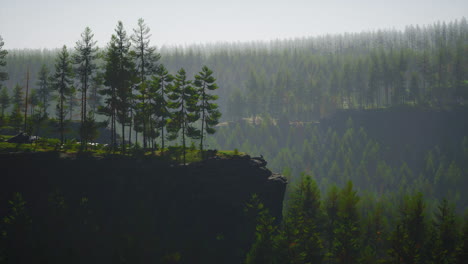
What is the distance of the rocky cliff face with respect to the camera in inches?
1211

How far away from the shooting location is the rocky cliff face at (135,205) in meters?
30.8

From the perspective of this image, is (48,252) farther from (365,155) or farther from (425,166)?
(425,166)

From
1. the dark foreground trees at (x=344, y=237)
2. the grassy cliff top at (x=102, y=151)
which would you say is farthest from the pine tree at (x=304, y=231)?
the grassy cliff top at (x=102, y=151)

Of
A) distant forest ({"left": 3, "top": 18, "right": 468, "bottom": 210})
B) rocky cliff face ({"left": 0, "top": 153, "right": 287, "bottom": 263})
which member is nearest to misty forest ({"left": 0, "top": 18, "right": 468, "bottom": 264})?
rocky cliff face ({"left": 0, "top": 153, "right": 287, "bottom": 263})

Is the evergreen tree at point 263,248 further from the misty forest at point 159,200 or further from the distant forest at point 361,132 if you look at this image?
the distant forest at point 361,132

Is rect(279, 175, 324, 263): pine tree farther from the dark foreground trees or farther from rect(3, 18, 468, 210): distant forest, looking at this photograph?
rect(3, 18, 468, 210): distant forest

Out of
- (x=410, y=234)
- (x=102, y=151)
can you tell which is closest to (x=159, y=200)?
(x=102, y=151)

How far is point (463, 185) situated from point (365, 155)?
21.4 meters

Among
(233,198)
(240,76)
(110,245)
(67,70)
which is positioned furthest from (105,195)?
(240,76)

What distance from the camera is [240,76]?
561 feet

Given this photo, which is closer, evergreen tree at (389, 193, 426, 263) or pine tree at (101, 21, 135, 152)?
evergreen tree at (389, 193, 426, 263)

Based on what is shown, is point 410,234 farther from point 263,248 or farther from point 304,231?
point 263,248

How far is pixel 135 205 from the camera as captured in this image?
110 feet

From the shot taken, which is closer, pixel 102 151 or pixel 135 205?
pixel 135 205
